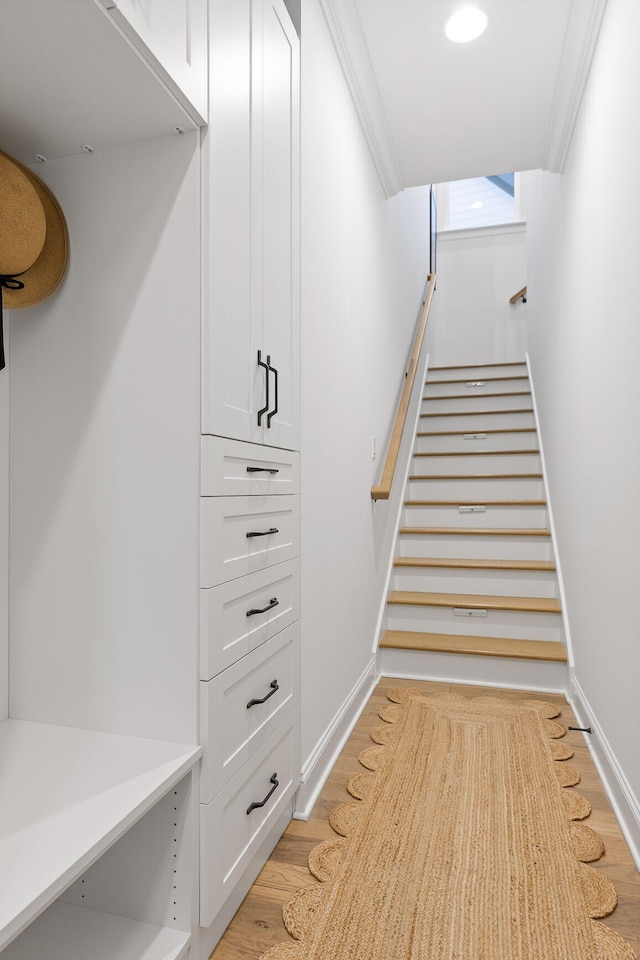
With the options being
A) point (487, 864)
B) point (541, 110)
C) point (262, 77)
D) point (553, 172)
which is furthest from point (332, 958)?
point (553, 172)

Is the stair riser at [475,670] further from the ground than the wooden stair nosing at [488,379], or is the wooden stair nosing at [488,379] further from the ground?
the wooden stair nosing at [488,379]

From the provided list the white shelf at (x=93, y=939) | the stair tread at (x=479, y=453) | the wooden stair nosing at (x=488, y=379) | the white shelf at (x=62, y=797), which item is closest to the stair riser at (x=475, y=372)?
the wooden stair nosing at (x=488, y=379)

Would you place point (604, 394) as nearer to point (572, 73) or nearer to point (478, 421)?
point (572, 73)

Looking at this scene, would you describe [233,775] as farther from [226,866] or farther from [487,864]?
[487,864]

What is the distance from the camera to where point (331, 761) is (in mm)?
2066

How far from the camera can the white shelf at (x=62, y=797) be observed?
80 centimetres

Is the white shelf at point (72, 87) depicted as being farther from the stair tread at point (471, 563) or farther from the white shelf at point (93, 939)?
the stair tread at point (471, 563)

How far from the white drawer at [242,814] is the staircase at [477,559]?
137 cm

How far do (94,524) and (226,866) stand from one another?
0.76 m

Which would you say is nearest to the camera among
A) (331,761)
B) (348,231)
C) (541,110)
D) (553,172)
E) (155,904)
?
(155,904)

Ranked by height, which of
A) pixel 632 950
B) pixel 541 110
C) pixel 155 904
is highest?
pixel 541 110

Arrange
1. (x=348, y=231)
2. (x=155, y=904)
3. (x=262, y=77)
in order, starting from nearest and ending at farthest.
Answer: (x=155, y=904), (x=262, y=77), (x=348, y=231)

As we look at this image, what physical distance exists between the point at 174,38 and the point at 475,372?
4678 millimetres

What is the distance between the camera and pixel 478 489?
3.94m
